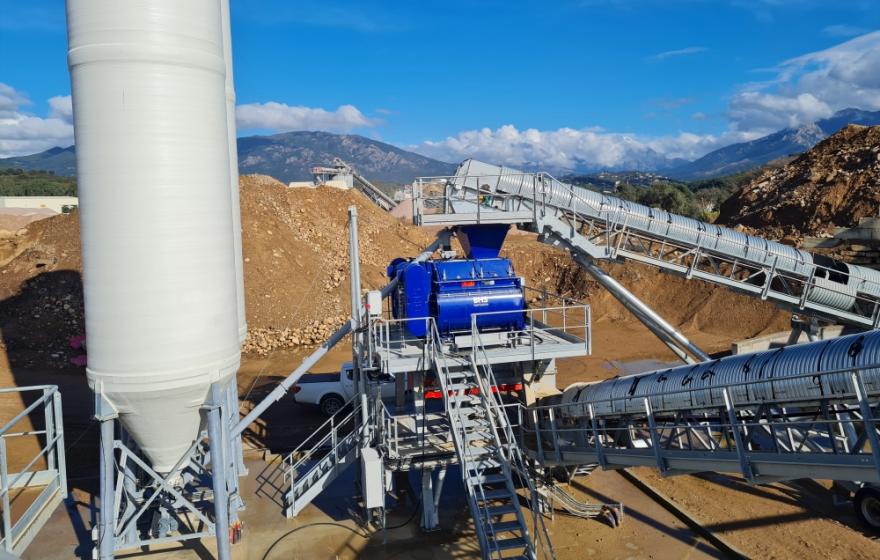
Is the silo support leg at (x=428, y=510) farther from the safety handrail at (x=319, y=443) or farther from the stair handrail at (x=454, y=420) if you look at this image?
the safety handrail at (x=319, y=443)

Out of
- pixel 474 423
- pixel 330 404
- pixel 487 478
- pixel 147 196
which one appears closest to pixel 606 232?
pixel 474 423

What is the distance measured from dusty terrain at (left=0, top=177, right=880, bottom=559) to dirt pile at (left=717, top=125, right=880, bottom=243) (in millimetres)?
9420

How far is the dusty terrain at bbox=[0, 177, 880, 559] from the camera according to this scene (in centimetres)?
1266

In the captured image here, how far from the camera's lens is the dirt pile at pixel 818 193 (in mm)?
35750

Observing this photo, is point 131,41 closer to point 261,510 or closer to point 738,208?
point 261,510

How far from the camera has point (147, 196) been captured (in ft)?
30.4

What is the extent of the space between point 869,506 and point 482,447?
7.75m

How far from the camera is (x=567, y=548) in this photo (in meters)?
12.5

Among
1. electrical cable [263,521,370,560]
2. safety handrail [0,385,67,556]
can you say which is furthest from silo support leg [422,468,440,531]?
safety handrail [0,385,67,556]

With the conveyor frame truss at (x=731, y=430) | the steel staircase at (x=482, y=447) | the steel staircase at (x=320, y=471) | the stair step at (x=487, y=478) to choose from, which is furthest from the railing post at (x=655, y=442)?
the steel staircase at (x=320, y=471)

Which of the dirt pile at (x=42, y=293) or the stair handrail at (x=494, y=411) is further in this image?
the dirt pile at (x=42, y=293)

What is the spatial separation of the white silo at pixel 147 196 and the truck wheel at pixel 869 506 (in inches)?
488

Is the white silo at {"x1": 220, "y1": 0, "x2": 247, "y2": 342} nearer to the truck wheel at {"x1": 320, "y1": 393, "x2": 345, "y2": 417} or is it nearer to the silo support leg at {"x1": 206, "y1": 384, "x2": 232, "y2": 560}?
the silo support leg at {"x1": 206, "y1": 384, "x2": 232, "y2": 560}

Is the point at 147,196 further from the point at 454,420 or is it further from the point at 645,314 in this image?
the point at 645,314
